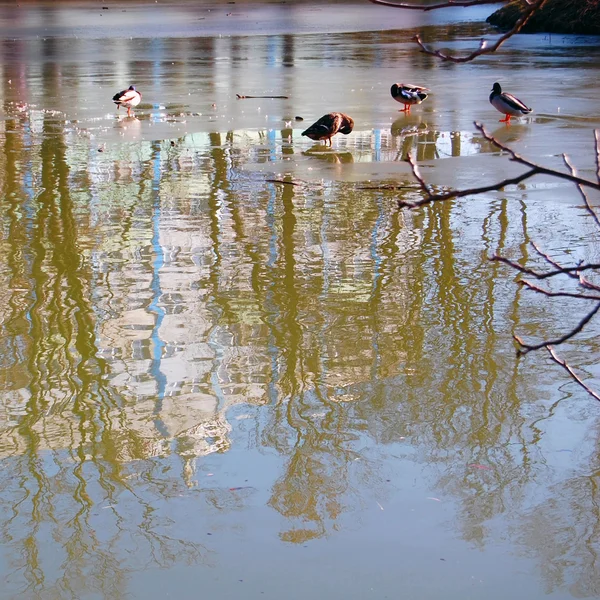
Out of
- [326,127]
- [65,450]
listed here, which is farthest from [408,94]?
[65,450]

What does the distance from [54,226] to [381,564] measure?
5.08 meters

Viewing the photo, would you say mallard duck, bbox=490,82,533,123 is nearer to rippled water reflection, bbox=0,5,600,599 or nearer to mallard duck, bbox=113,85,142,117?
rippled water reflection, bbox=0,5,600,599

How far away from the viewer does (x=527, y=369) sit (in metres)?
4.86

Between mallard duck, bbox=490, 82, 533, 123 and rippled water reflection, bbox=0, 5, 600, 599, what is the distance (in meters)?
1.61

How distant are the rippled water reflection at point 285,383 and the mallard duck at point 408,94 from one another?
110 inches

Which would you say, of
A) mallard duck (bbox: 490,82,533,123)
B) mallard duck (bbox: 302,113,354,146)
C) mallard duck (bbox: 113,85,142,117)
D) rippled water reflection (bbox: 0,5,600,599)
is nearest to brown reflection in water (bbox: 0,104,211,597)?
rippled water reflection (bbox: 0,5,600,599)

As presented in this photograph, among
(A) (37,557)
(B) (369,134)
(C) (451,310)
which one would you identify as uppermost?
(B) (369,134)

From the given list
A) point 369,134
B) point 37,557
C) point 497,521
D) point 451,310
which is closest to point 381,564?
point 497,521

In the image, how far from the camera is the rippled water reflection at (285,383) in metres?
3.35

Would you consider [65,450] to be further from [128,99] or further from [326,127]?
[128,99]

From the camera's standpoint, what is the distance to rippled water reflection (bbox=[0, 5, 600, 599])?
3.35 metres

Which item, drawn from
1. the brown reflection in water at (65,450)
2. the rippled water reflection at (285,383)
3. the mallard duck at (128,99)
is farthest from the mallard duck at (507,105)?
the brown reflection in water at (65,450)

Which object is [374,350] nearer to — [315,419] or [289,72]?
[315,419]

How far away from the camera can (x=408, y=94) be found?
1347 centimetres
